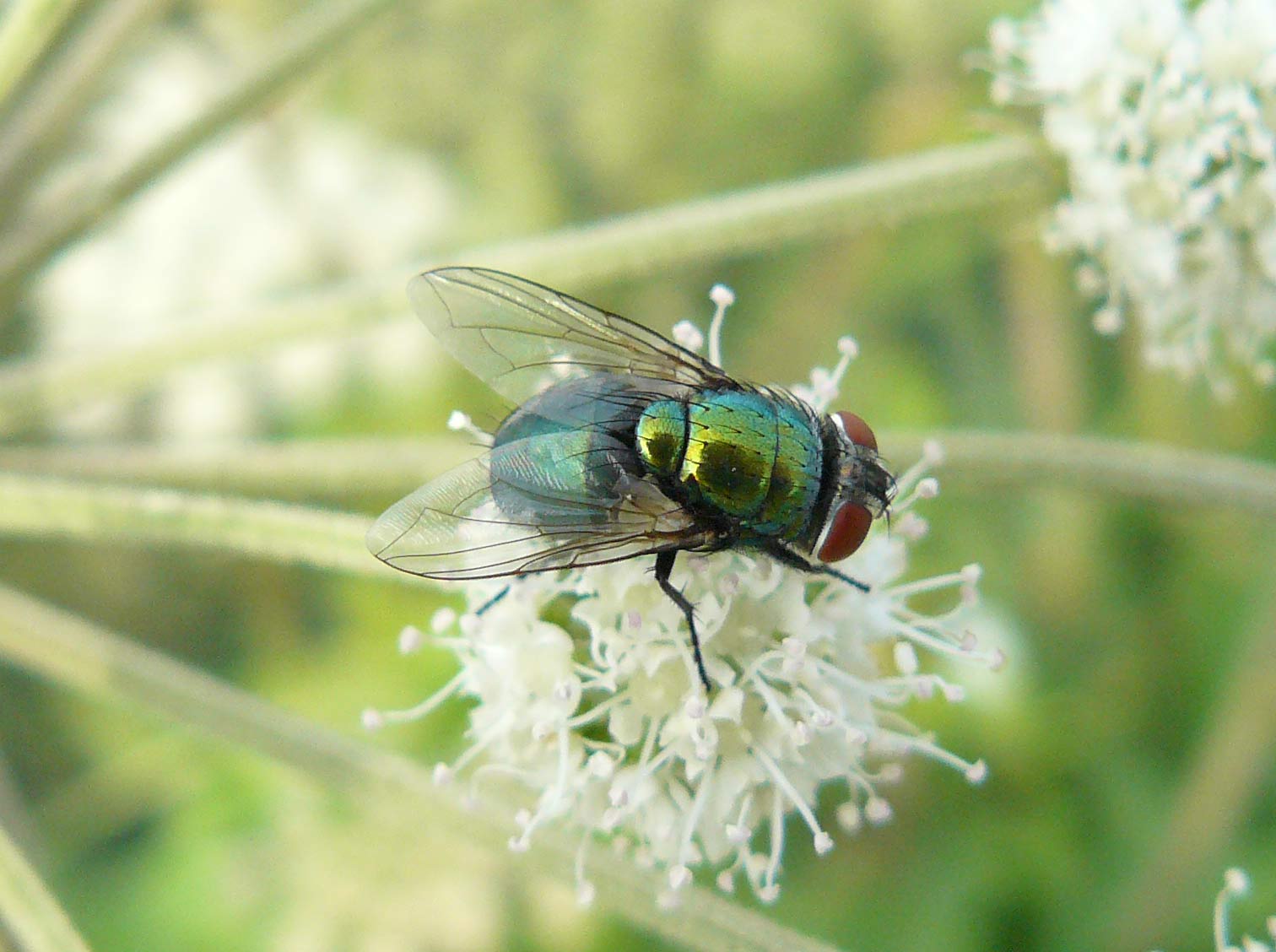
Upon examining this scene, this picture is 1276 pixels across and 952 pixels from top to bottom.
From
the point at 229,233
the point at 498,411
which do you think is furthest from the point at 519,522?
the point at 229,233

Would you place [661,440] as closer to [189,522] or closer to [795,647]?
[795,647]

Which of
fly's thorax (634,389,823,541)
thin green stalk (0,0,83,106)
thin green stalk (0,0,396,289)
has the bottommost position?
fly's thorax (634,389,823,541)

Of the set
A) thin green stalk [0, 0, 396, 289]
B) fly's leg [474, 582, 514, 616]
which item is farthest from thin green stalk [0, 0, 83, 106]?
fly's leg [474, 582, 514, 616]

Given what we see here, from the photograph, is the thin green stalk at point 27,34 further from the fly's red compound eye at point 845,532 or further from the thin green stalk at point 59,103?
the fly's red compound eye at point 845,532

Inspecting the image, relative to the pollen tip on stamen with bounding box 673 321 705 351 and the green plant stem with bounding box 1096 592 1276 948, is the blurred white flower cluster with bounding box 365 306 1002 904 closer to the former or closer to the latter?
the pollen tip on stamen with bounding box 673 321 705 351

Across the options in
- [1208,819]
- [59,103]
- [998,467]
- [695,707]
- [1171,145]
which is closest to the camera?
[695,707]

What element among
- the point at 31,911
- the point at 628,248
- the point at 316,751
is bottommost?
the point at 31,911
